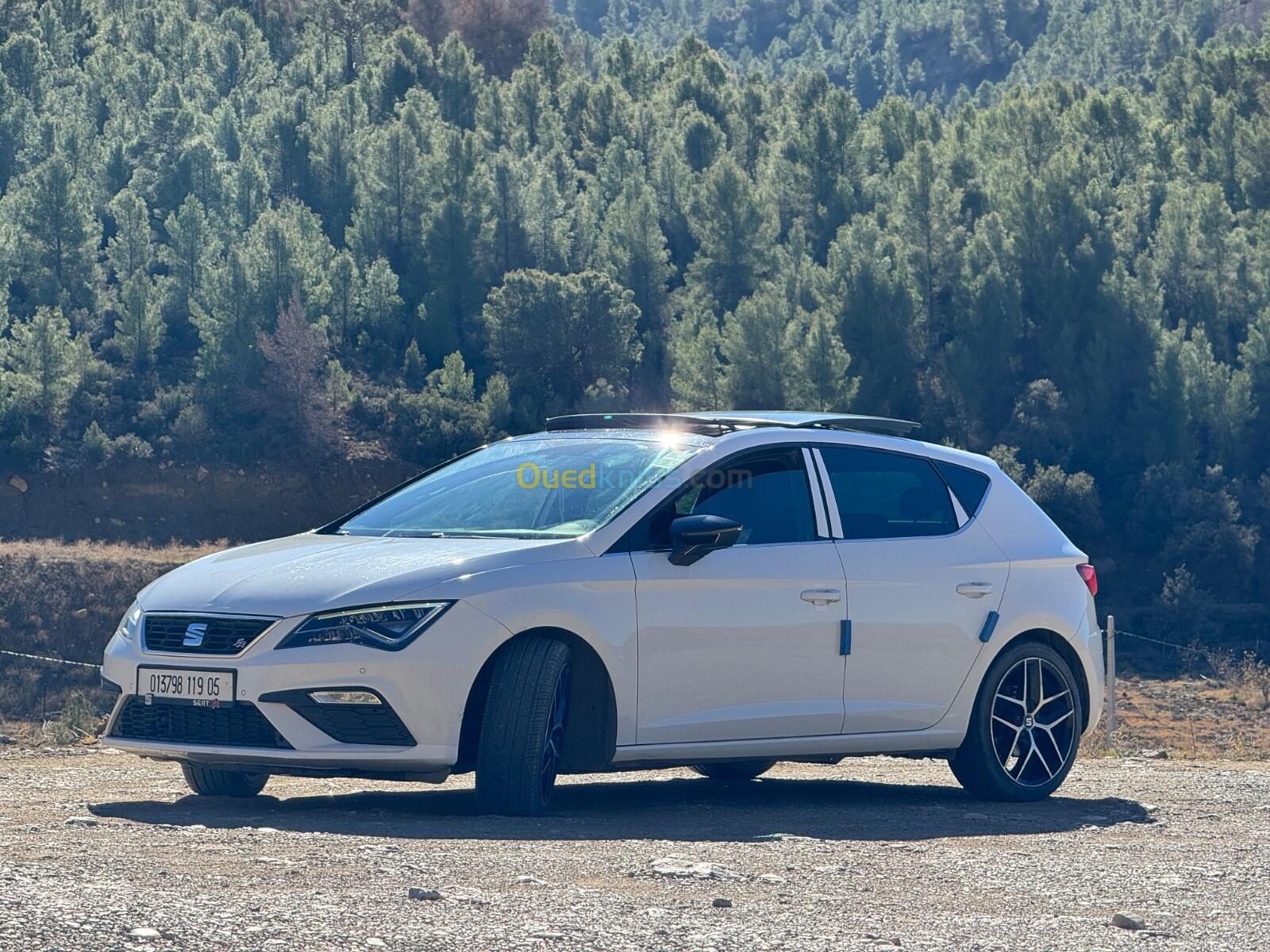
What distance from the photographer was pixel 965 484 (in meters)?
8.45

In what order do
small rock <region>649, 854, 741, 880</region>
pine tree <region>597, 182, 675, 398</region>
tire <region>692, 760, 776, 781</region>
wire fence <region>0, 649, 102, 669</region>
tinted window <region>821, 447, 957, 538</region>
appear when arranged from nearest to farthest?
small rock <region>649, 854, 741, 880</region> < tinted window <region>821, 447, 957, 538</region> < tire <region>692, 760, 776, 781</region> < wire fence <region>0, 649, 102, 669</region> < pine tree <region>597, 182, 675, 398</region>

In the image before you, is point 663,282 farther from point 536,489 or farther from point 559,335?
point 536,489

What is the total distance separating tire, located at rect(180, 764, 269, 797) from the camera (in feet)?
24.4

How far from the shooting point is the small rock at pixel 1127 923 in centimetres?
507

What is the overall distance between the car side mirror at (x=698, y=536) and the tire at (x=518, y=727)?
2.14ft

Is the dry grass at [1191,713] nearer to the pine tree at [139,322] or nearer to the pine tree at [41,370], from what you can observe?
the pine tree at [139,322]

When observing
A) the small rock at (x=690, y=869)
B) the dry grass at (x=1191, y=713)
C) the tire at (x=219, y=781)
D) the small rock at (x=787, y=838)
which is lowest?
the dry grass at (x=1191, y=713)

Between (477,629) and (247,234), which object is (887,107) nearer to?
(247,234)

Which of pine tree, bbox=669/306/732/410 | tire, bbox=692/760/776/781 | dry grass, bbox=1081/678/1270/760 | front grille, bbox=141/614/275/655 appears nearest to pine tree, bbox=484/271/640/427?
pine tree, bbox=669/306/732/410

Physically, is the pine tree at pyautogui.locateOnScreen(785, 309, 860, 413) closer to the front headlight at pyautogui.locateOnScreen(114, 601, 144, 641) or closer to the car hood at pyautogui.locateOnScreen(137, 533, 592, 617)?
the car hood at pyautogui.locateOnScreen(137, 533, 592, 617)

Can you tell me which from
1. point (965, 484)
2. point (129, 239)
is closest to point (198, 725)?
point (965, 484)

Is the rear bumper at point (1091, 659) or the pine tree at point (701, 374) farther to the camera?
the pine tree at point (701, 374)

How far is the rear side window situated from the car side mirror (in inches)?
63.4

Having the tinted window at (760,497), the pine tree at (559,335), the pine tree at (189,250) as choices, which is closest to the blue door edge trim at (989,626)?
the tinted window at (760,497)
